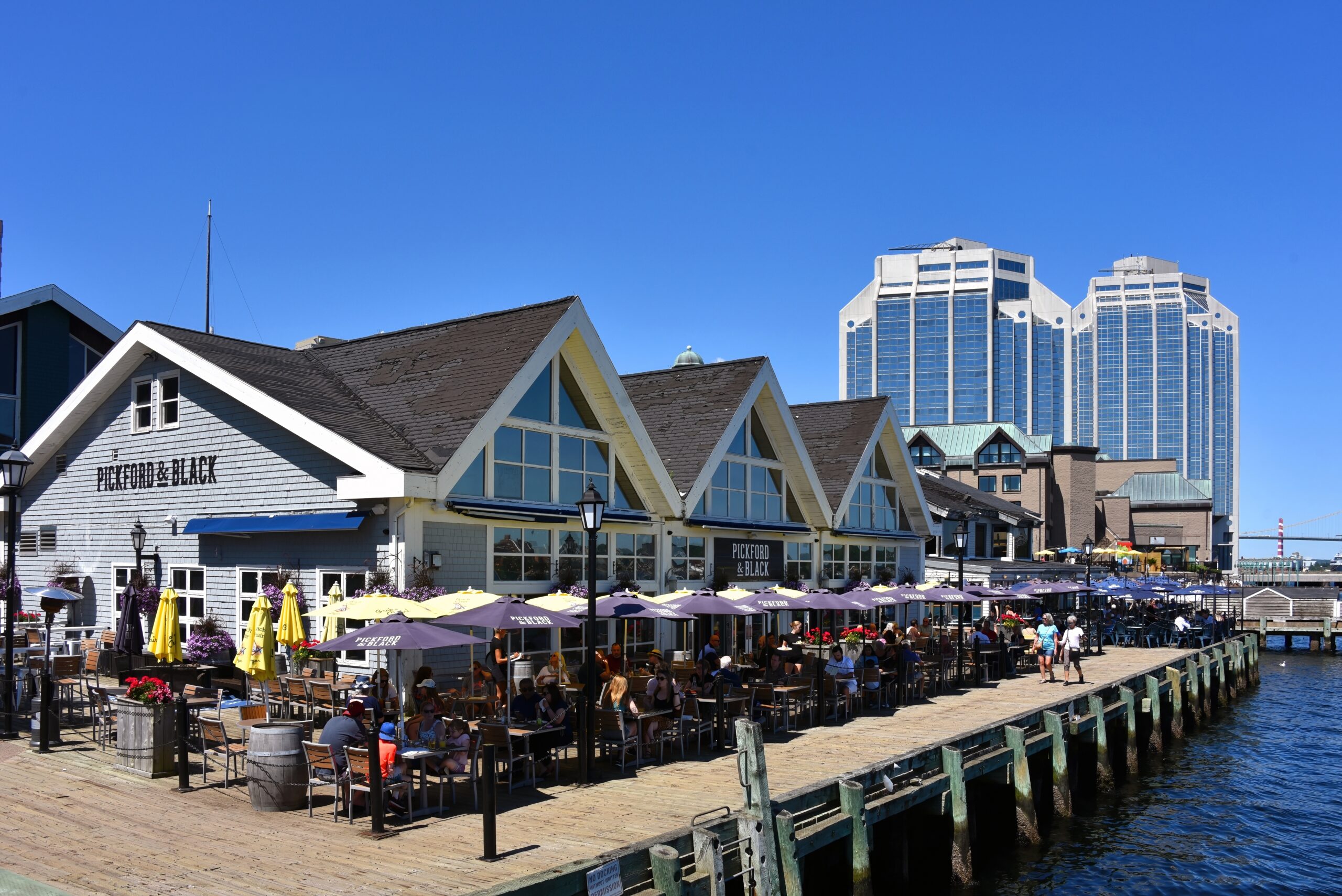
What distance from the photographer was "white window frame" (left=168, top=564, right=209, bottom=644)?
2331 cm

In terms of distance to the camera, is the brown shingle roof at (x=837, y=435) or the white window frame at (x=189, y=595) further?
the brown shingle roof at (x=837, y=435)

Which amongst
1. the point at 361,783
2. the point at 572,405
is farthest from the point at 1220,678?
the point at 361,783

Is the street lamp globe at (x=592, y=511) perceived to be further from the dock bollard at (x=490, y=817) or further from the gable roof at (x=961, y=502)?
the gable roof at (x=961, y=502)

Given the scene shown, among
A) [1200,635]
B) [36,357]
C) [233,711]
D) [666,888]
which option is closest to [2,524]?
[36,357]

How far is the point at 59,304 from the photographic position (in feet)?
114

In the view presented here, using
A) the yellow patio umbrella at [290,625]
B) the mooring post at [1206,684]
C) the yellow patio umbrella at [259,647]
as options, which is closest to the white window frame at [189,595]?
the yellow patio umbrella at [290,625]

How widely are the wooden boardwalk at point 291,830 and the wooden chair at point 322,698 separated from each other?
2812mm

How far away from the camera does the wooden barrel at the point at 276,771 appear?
12.8 meters

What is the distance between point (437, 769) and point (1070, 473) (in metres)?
85.6

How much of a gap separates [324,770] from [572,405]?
12873 millimetres

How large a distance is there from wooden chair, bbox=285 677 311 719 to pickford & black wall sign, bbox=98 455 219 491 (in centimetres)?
612

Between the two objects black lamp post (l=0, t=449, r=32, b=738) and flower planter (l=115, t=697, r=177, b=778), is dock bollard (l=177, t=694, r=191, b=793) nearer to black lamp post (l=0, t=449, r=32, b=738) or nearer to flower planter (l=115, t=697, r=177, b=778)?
flower planter (l=115, t=697, r=177, b=778)

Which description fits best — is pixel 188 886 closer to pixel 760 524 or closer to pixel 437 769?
pixel 437 769

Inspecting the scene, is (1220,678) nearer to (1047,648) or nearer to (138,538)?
(1047,648)
